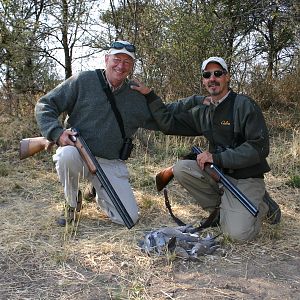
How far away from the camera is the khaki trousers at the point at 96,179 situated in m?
4.31

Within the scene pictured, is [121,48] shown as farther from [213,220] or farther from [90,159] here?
[213,220]

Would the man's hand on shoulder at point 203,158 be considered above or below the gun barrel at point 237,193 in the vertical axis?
above

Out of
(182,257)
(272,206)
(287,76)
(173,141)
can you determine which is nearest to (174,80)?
(173,141)

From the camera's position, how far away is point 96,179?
4574 mm

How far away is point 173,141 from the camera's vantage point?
25.0 ft

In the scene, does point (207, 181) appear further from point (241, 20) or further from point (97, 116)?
point (241, 20)

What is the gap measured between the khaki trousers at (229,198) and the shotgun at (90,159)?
2.41 feet

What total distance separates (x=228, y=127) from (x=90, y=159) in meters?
1.30

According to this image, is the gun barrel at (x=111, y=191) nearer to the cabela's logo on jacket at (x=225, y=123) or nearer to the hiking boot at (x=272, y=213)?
the cabela's logo on jacket at (x=225, y=123)

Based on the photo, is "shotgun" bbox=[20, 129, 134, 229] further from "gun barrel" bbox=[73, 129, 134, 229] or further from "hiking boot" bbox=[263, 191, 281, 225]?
"hiking boot" bbox=[263, 191, 281, 225]

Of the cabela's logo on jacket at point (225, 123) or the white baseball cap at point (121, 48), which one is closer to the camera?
the cabela's logo on jacket at point (225, 123)

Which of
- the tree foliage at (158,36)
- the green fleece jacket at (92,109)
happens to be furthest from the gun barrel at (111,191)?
the tree foliage at (158,36)

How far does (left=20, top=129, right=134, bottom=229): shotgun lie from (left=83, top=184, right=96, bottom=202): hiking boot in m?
0.76

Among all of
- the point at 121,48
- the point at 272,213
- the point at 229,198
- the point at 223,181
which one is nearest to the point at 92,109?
the point at 121,48
